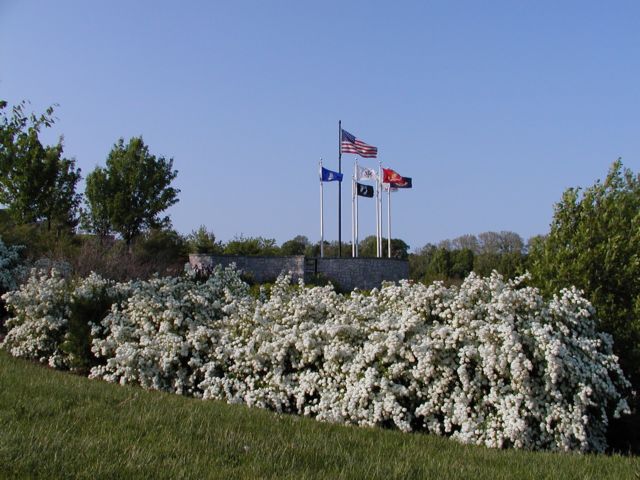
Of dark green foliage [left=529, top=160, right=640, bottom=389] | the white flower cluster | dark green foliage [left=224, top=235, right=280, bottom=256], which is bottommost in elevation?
the white flower cluster

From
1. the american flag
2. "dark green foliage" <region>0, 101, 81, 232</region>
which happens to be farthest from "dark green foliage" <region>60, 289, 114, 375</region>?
the american flag

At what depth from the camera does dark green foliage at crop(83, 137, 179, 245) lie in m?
32.6

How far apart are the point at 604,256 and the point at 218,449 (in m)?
Answer: 4.89

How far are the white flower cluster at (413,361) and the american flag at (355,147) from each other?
2705 centimetres

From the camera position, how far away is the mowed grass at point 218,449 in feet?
13.0

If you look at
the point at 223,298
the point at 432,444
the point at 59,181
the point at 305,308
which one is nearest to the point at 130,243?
the point at 59,181

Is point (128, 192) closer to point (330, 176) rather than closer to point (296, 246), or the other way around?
point (330, 176)

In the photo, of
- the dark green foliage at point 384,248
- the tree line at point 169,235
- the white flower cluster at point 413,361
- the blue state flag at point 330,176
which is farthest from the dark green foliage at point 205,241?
the white flower cluster at point 413,361

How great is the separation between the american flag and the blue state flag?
250cm

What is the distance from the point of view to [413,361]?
596 centimetres

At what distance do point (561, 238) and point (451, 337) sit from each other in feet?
8.04

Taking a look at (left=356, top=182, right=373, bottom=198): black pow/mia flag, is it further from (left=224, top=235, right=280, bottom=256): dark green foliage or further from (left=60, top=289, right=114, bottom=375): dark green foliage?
(left=60, top=289, right=114, bottom=375): dark green foliage

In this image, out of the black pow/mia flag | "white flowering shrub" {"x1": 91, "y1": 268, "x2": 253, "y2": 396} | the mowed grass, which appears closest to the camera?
the mowed grass

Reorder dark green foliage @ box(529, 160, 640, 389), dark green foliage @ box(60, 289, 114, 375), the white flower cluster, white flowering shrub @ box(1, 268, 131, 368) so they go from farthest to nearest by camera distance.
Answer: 1. white flowering shrub @ box(1, 268, 131, 368)
2. dark green foliage @ box(60, 289, 114, 375)
3. dark green foliage @ box(529, 160, 640, 389)
4. the white flower cluster
